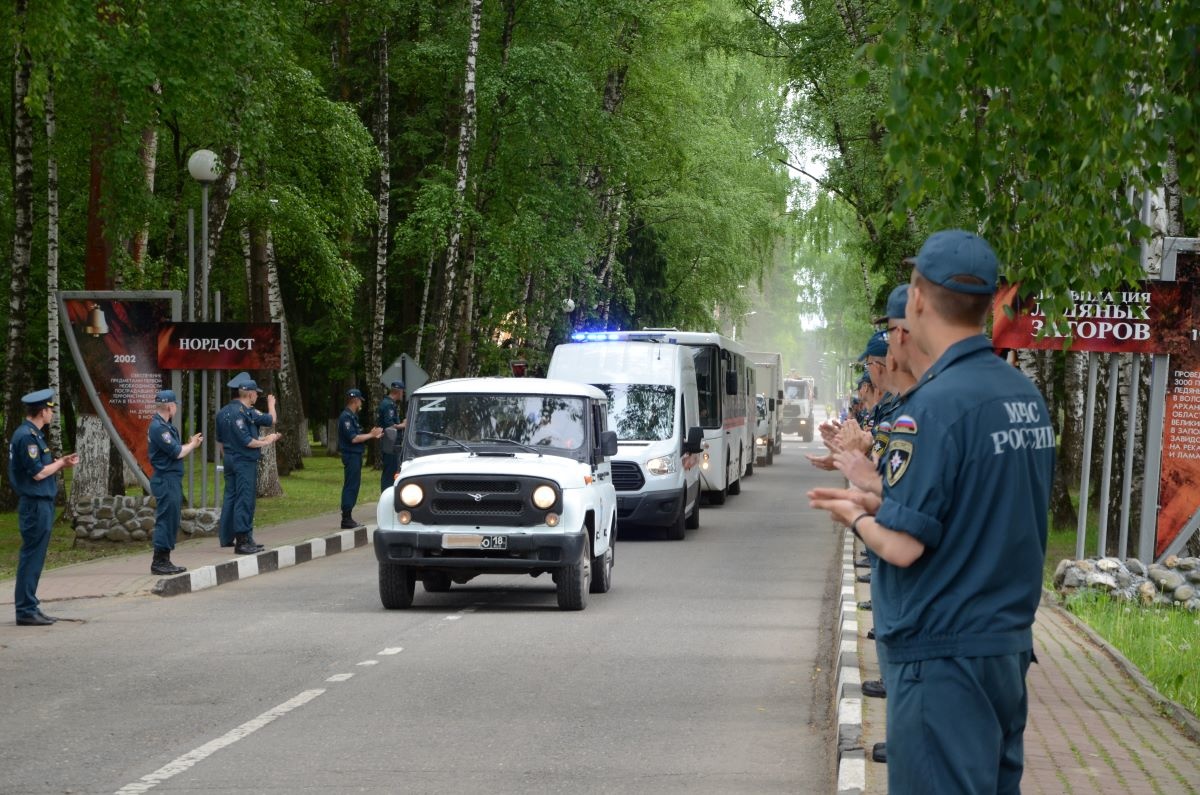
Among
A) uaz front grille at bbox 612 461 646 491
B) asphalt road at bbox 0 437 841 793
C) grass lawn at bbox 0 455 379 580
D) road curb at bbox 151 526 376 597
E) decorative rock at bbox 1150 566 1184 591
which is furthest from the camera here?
uaz front grille at bbox 612 461 646 491

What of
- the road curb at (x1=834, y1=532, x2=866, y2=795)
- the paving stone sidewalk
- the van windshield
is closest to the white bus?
the van windshield

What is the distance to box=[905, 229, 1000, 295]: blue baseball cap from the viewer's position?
15.2ft

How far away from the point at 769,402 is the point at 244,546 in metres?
39.6

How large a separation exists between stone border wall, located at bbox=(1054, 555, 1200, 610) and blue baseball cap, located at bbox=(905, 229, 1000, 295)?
40.1 ft

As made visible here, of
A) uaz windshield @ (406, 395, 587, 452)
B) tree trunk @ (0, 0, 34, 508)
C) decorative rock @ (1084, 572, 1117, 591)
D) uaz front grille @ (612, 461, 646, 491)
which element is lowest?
decorative rock @ (1084, 572, 1117, 591)

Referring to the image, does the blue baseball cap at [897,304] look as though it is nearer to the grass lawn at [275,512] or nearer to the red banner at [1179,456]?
the red banner at [1179,456]

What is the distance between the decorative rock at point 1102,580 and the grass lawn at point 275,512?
36.2 feet

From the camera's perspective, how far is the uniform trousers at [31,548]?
48.1 feet

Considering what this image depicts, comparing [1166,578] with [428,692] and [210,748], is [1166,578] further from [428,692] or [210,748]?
[210,748]

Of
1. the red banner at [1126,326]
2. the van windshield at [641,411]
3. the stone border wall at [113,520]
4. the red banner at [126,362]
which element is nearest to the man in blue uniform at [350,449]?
the red banner at [126,362]

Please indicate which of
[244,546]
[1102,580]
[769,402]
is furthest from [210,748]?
[769,402]

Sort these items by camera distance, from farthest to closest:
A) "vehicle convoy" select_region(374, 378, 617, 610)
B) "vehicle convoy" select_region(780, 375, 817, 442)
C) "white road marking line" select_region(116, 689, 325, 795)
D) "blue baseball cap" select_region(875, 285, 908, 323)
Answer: "vehicle convoy" select_region(780, 375, 817, 442) < "vehicle convoy" select_region(374, 378, 617, 610) < "white road marking line" select_region(116, 689, 325, 795) < "blue baseball cap" select_region(875, 285, 908, 323)

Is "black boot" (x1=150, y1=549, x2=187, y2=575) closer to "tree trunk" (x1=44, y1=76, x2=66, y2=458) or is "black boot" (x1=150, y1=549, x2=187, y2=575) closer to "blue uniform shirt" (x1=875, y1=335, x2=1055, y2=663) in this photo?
"tree trunk" (x1=44, y1=76, x2=66, y2=458)

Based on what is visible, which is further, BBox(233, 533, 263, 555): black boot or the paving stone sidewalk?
BBox(233, 533, 263, 555): black boot
